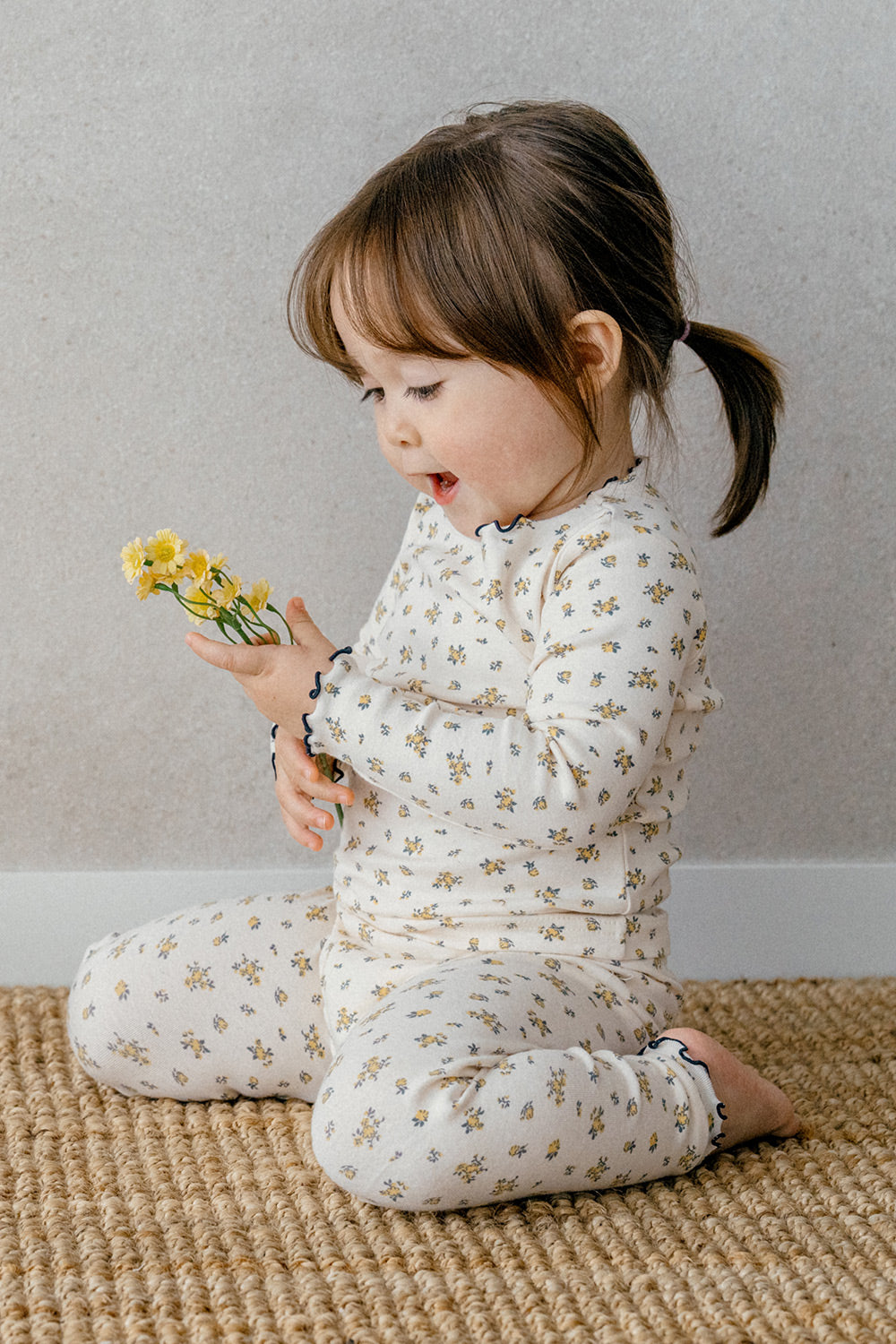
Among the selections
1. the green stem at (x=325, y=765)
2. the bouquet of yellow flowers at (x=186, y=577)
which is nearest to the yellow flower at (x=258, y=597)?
the bouquet of yellow flowers at (x=186, y=577)

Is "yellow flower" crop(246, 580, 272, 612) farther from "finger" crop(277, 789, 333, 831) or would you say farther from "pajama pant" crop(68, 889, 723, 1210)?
"pajama pant" crop(68, 889, 723, 1210)

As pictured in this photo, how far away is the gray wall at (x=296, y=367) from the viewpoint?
3.65ft

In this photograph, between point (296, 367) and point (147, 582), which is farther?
point (296, 367)

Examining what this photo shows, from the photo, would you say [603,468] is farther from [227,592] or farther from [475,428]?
[227,592]

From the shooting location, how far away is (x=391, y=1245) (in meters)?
0.70

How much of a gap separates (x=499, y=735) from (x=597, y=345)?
0.26m

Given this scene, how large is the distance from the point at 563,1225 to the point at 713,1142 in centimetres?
12

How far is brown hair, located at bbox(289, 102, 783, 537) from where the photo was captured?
32.0 inches

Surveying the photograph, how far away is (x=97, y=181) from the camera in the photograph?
112 centimetres

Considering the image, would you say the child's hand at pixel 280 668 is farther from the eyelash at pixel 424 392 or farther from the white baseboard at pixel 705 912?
the white baseboard at pixel 705 912

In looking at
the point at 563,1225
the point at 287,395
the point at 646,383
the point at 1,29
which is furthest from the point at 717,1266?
the point at 1,29

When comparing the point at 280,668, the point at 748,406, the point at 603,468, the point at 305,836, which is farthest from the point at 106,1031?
the point at 748,406

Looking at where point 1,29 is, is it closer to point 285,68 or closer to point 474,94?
point 285,68

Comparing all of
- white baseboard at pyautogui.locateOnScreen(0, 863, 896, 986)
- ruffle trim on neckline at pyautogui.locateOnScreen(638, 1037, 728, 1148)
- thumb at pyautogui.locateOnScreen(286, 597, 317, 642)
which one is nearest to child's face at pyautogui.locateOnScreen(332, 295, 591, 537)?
thumb at pyautogui.locateOnScreen(286, 597, 317, 642)
